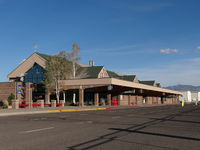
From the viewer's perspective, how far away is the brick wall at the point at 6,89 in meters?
48.7

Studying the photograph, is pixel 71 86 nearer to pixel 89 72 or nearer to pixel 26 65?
pixel 89 72

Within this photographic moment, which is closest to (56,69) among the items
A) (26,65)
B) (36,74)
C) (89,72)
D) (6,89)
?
(6,89)

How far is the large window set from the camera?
2307 inches

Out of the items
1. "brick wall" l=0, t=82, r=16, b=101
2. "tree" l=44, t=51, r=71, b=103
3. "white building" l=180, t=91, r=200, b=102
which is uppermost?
"tree" l=44, t=51, r=71, b=103

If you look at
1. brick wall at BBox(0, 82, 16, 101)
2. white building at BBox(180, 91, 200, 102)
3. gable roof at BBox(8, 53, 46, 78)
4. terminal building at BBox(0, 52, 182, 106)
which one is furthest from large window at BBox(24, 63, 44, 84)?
white building at BBox(180, 91, 200, 102)

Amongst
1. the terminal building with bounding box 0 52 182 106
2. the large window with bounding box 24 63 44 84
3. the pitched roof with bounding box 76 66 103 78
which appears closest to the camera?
the terminal building with bounding box 0 52 182 106

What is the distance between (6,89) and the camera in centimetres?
4919

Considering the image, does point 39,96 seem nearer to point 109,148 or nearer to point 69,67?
point 69,67

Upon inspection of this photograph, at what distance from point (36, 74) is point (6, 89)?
10.9m

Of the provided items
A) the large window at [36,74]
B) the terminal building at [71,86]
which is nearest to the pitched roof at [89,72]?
the terminal building at [71,86]

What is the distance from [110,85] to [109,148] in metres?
40.9

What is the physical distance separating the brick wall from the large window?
996 centimetres

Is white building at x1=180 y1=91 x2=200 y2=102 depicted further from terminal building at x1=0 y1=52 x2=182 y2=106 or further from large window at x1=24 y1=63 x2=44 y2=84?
large window at x1=24 y1=63 x2=44 y2=84

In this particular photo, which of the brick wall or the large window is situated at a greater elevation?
the large window
